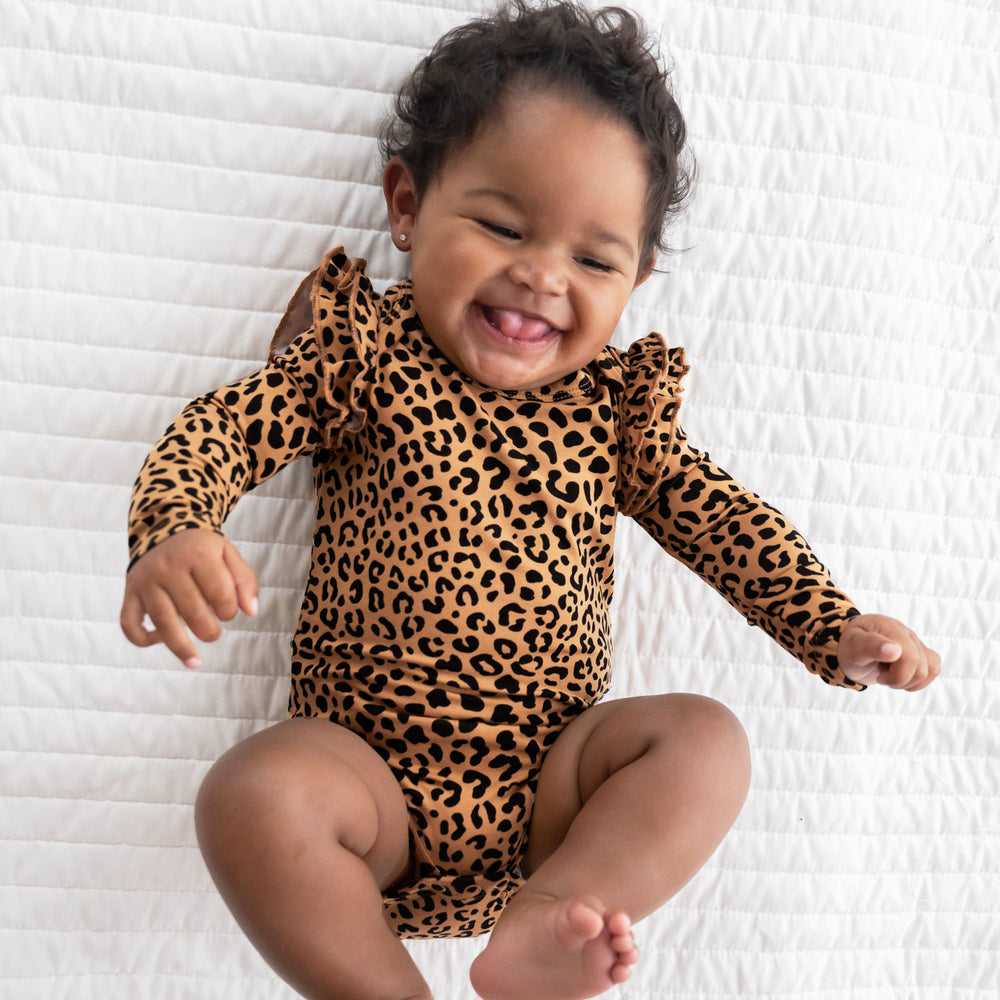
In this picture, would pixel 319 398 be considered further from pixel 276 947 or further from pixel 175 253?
pixel 276 947

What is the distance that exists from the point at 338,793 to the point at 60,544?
1.31 feet

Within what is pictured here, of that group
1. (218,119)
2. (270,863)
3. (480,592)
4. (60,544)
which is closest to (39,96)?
(218,119)

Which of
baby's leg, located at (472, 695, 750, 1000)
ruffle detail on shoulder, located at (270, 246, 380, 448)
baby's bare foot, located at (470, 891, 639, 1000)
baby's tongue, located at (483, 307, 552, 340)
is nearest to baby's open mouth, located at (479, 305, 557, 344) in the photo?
baby's tongue, located at (483, 307, 552, 340)

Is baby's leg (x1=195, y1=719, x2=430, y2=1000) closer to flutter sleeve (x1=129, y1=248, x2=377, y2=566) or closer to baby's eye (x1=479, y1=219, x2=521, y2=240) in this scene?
flutter sleeve (x1=129, y1=248, x2=377, y2=566)

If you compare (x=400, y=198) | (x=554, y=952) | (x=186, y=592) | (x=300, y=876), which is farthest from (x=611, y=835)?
(x=400, y=198)

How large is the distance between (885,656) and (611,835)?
0.25m

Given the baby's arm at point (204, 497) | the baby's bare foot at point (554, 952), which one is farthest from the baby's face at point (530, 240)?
the baby's bare foot at point (554, 952)

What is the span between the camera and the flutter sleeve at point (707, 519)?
893 millimetres

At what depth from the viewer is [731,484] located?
966 mm

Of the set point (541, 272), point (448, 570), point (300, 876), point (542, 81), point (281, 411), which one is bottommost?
point (300, 876)

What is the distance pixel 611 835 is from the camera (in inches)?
30.0

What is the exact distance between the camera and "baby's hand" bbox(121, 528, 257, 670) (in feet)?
2.11

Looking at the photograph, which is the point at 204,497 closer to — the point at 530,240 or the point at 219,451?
the point at 219,451

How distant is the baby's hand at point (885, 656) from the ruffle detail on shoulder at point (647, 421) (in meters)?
0.22
